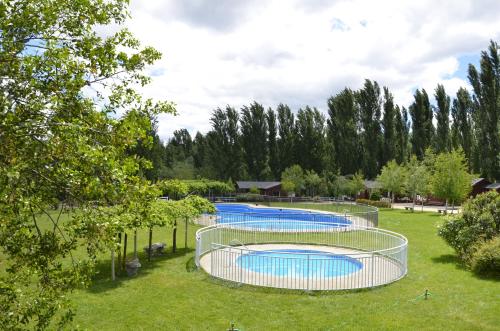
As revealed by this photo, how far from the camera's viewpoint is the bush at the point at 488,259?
15422mm

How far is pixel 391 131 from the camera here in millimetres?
65562

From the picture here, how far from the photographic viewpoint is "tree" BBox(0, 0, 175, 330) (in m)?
4.11

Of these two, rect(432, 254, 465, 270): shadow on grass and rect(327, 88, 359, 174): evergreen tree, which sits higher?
rect(327, 88, 359, 174): evergreen tree

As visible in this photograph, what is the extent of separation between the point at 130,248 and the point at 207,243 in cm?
438

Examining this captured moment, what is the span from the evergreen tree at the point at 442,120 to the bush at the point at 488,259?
159 ft

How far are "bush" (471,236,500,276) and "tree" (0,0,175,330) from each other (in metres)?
14.7

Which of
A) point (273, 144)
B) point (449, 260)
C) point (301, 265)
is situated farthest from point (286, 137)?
point (301, 265)

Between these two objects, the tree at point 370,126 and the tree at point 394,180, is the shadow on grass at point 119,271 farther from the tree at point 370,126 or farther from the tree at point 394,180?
the tree at point 370,126

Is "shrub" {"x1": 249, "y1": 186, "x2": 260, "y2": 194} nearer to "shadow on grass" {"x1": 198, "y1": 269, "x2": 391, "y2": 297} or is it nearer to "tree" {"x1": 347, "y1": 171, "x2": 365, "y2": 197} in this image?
"tree" {"x1": 347, "y1": 171, "x2": 365, "y2": 197}

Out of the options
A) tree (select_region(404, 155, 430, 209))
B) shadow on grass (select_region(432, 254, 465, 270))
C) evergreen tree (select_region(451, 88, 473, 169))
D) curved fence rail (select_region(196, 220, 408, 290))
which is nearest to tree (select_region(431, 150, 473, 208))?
tree (select_region(404, 155, 430, 209))

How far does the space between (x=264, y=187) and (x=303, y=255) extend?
5047 centimetres

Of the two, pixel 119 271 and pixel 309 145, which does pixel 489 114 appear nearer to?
pixel 309 145

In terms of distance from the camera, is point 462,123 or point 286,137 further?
point 286,137

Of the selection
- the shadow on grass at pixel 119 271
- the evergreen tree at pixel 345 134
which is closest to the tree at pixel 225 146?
the evergreen tree at pixel 345 134
